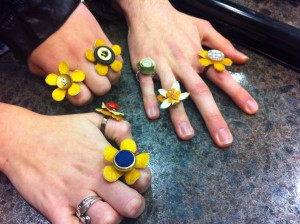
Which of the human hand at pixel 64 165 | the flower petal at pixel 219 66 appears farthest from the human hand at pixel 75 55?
the flower petal at pixel 219 66

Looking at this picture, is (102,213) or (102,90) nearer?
(102,213)

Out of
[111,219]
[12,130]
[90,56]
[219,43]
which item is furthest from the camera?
[219,43]

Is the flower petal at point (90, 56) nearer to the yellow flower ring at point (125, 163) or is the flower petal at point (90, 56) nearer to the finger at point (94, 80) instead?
the finger at point (94, 80)

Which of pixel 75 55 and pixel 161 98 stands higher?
pixel 75 55

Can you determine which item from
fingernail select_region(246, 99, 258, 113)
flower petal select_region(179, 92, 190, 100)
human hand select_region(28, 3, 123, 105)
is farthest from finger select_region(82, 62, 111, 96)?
fingernail select_region(246, 99, 258, 113)

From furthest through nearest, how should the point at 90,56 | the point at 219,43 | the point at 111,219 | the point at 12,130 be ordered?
the point at 219,43
the point at 90,56
the point at 12,130
the point at 111,219

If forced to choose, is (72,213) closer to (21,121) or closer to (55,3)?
(21,121)

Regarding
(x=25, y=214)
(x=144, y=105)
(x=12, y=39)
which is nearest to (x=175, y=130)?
(x=144, y=105)

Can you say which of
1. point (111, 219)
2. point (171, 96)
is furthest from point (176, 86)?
point (111, 219)

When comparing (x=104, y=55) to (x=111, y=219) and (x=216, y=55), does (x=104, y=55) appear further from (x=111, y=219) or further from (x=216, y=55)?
(x=111, y=219)
